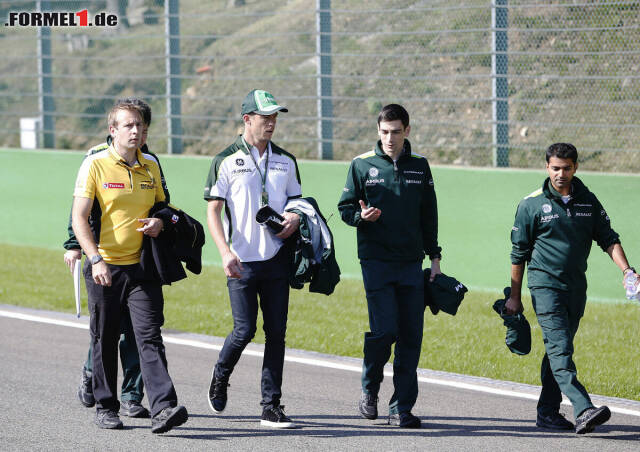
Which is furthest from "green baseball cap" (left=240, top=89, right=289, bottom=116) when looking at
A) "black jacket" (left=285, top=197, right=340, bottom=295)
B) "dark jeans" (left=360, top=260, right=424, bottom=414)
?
"dark jeans" (left=360, top=260, right=424, bottom=414)

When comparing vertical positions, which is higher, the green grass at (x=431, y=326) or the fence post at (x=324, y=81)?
the fence post at (x=324, y=81)

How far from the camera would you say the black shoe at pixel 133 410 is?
7363mm

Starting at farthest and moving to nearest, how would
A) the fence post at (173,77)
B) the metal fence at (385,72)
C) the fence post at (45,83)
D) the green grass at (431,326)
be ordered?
1. the fence post at (45,83)
2. the fence post at (173,77)
3. the metal fence at (385,72)
4. the green grass at (431,326)

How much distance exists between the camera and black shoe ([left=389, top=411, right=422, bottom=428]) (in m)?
7.14

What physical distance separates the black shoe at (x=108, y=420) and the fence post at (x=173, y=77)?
8.45 metres

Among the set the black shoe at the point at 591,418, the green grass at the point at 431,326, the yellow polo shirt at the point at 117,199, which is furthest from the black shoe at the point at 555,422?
the yellow polo shirt at the point at 117,199

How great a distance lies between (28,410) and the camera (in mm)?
7441

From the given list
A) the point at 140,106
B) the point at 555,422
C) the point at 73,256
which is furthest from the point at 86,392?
the point at 555,422

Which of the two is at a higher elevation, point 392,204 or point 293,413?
point 392,204

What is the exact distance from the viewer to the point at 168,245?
278 inches

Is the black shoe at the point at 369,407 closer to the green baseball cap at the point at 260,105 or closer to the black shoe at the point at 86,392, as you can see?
the black shoe at the point at 86,392

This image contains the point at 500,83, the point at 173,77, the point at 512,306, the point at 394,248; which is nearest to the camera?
the point at 394,248

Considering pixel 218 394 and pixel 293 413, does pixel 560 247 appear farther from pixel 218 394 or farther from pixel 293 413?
pixel 218 394

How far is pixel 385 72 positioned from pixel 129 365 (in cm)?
736
